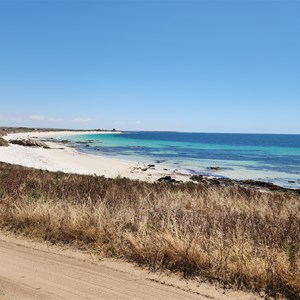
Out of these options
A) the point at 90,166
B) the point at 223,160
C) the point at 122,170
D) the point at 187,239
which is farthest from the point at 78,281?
the point at 223,160

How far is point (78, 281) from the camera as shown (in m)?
4.57

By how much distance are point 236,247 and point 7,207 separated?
557cm

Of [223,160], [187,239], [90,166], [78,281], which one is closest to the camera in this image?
[78,281]

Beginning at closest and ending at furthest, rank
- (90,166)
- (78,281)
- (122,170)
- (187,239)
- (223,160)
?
(78,281)
(187,239)
(122,170)
(90,166)
(223,160)

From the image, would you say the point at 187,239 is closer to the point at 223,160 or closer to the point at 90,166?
the point at 90,166

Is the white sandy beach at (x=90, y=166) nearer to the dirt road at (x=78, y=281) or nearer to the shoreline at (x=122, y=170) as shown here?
the shoreline at (x=122, y=170)

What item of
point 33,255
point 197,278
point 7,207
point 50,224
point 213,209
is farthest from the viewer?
point 213,209

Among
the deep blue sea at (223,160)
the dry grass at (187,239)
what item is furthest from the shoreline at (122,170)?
the dry grass at (187,239)

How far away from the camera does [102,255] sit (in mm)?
5645

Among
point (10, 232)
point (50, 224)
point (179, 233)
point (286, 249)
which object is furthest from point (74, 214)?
point (286, 249)

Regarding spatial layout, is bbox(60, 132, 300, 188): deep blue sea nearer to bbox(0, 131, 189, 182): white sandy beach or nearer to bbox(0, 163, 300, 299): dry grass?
bbox(0, 131, 189, 182): white sandy beach

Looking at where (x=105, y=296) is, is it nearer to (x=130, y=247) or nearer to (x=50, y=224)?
(x=130, y=247)

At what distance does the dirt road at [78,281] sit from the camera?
4.19 m

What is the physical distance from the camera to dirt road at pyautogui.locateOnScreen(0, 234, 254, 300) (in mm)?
4191
